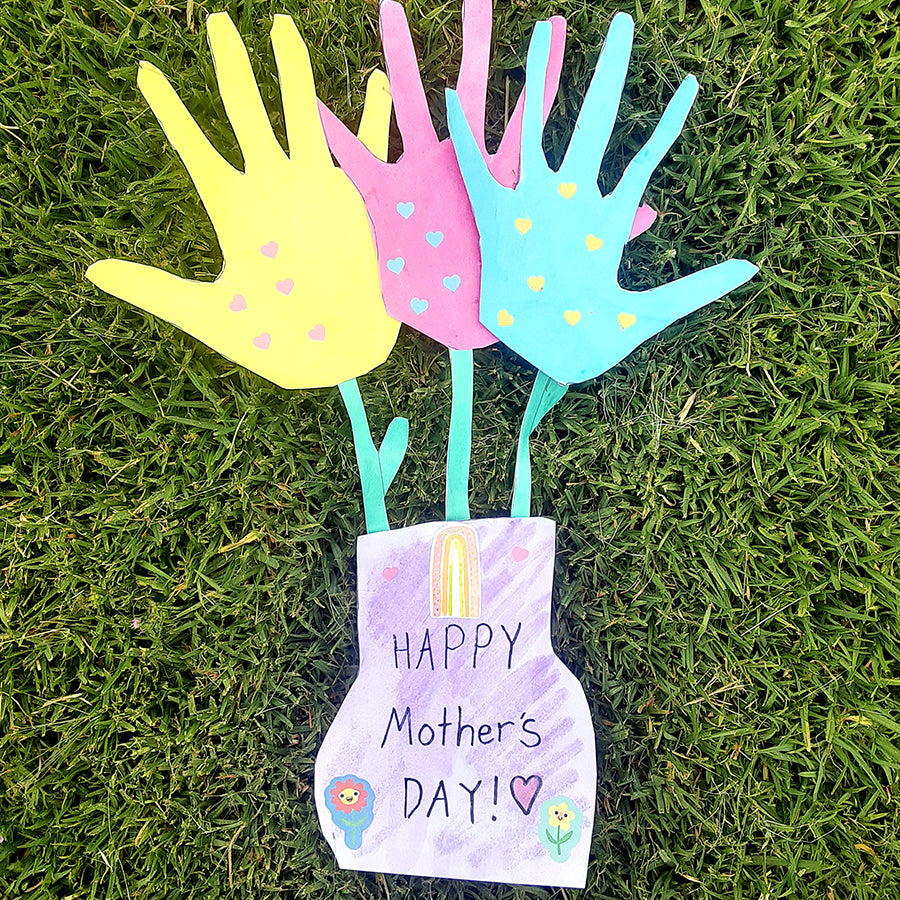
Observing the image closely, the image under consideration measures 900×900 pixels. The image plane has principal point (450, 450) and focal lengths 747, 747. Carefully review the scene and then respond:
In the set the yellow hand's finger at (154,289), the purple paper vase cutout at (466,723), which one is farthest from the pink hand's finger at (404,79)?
the purple paper vase cutout at (466,723)

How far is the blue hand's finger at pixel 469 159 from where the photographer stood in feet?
3.00

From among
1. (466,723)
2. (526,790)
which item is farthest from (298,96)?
(526,790)

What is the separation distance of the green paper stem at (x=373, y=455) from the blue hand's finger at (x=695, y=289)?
361 millimetres

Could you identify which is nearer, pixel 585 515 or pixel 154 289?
pixel 154 289

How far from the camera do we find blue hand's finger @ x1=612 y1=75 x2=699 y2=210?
951mm

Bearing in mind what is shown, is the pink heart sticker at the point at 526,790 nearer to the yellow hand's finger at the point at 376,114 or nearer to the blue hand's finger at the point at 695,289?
the blue hand's finger at the point at 695,289

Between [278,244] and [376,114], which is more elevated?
[376,114]

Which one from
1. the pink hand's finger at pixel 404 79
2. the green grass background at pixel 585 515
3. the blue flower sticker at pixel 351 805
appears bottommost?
the blue flower sticker at pixel 351 805

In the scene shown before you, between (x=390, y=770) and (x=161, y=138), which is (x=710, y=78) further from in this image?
(x=390, y=770)

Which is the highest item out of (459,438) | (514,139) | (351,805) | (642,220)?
(514,139)

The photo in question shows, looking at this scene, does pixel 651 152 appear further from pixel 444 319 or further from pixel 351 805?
pixel 351 805

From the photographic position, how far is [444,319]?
3.23 ft

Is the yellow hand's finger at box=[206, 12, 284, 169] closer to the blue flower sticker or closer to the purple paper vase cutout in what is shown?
the purple paper vase cutout

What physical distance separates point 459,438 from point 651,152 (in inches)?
17.4
